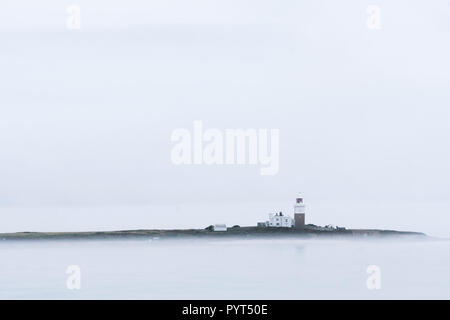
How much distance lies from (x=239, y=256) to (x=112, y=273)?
4022mm

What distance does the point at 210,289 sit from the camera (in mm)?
14922

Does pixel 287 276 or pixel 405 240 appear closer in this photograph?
pixel 287 276

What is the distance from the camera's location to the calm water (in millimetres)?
→ 14406

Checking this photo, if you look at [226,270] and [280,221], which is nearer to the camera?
[226,270]

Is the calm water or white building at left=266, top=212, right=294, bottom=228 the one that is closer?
the calm water

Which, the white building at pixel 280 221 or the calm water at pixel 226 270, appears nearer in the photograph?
the calm water at pixel 226 270

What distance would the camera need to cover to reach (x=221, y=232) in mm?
22453

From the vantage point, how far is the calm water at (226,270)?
47.3ft

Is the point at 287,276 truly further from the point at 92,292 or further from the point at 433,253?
the point at 433,253

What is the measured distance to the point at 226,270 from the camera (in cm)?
1714
